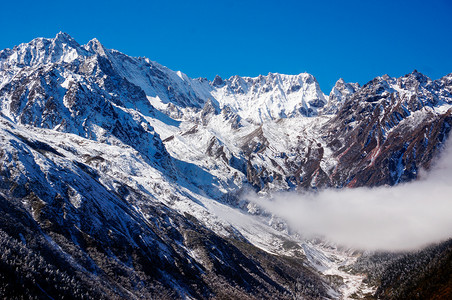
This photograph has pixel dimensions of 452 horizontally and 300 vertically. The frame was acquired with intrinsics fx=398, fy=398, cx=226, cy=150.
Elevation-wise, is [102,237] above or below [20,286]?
above

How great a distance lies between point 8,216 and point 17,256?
1230 inches

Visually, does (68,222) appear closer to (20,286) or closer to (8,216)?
(8,216)

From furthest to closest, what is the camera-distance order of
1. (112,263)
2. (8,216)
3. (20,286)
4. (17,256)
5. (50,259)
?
(112,263)
(8,216)
(50,259)
(17,256)
(20,286)

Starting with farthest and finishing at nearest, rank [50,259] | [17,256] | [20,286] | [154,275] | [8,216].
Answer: [154,275], [8,216], [50,259], [17,256], [20,286]

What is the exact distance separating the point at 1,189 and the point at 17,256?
206 ft

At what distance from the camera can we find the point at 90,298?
142 meters

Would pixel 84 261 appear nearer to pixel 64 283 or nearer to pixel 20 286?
pixel 64 283

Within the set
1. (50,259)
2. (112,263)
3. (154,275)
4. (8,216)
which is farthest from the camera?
(154,275)

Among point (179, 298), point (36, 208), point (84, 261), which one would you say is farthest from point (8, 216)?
point (179, 298)

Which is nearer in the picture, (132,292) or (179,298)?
(132,292)

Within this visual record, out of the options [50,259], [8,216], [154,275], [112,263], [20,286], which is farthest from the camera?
[154,275]

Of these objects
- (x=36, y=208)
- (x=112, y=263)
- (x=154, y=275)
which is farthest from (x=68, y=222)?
(x=154, y=275)

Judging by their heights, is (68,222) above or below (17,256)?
above

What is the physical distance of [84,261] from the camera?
544 feet
